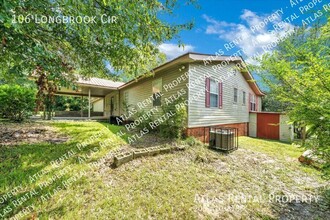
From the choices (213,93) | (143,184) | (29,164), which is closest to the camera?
(143,184)

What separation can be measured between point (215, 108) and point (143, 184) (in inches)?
242

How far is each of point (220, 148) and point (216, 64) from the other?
14.8ft

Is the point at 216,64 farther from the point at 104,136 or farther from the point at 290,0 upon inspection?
the point at 104,136

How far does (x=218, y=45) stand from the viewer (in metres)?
8.27

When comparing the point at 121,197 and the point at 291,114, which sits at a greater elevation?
the point at 291,114

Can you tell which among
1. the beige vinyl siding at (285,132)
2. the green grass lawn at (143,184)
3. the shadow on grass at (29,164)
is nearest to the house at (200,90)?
the beige vinyl siding at (285,132)

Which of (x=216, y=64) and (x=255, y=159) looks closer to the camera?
(x=255, y=159)

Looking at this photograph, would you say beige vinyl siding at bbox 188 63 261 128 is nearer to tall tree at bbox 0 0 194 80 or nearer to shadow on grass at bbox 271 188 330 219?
tall tree at bbox 0 0 194 80

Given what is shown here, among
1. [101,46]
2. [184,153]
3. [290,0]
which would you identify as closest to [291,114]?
[184,153]

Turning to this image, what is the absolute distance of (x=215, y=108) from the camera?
857cm

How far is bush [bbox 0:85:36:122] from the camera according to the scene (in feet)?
27.7

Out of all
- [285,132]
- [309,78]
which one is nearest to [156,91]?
[309,78]

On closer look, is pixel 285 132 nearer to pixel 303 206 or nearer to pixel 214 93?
pixel 214 93

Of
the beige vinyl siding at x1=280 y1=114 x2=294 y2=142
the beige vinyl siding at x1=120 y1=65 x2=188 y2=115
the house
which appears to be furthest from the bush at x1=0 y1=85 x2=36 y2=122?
→ the beige vinyl siding at x1=280 y1=114 x2=294 y2=142
